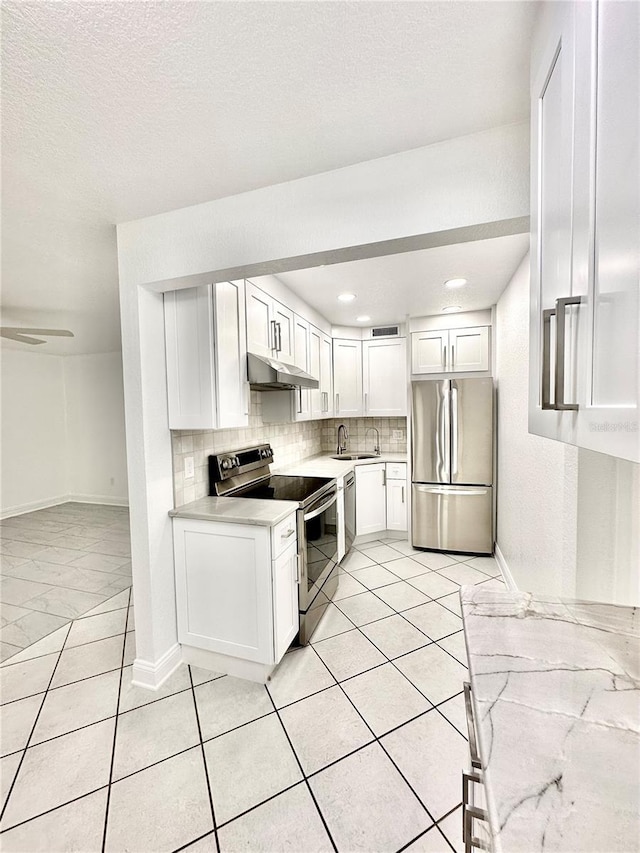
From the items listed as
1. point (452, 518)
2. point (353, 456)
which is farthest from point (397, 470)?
point (452, 518)

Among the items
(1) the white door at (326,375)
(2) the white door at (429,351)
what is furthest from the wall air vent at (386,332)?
(1) the white door at (326,375)

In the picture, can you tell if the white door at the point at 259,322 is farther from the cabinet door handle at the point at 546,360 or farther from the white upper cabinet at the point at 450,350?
the white upper cabinet at the point at 450,350

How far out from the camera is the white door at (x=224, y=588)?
1.89 metres

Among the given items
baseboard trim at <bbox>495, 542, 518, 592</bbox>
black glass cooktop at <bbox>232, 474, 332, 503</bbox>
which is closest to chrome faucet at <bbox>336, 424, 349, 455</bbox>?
black glass cooktop at <bbox>232, 474, 332, 503</bbox>

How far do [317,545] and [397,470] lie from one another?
180cm

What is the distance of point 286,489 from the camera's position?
261cm

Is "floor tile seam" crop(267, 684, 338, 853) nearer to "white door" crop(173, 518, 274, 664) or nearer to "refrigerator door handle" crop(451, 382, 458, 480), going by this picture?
"white door" crop(173, 518, 274, 664)

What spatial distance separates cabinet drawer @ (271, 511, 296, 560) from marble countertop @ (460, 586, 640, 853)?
1040mm

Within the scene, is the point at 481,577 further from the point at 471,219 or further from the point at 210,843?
the point at 471,219

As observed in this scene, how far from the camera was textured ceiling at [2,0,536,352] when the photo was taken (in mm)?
907

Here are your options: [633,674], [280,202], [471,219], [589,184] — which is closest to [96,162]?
[280,202]

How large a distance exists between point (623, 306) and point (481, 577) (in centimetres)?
315

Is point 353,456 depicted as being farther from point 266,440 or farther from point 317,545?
point 317,545

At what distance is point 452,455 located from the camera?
11.6 ft
